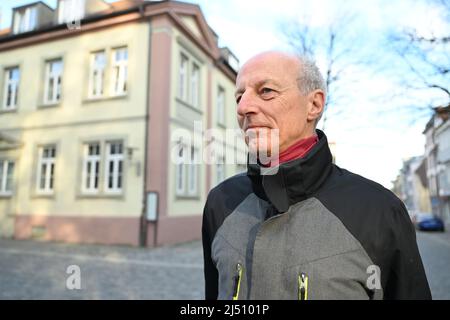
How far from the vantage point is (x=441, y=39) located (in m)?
4.62

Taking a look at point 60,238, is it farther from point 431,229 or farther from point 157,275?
point 431,229

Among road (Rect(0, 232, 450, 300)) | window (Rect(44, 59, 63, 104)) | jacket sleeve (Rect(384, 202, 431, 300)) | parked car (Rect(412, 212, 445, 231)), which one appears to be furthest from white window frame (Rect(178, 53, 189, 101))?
parked car (Rect(412, 212, 445, 231))

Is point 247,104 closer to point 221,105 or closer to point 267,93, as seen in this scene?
point 267,93

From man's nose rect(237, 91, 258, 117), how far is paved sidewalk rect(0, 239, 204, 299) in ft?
14.8

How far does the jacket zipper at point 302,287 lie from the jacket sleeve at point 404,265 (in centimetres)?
29

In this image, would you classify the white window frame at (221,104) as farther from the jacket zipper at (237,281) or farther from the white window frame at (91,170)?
the jacket zipper at (237,281)

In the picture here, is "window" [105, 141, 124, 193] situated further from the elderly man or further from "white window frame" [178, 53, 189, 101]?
the elderly man

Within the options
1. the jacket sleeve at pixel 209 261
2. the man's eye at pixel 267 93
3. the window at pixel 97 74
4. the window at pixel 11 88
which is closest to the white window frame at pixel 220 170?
the window at pixel 97 74

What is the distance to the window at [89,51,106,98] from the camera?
12.4m

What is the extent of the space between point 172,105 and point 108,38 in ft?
10.9

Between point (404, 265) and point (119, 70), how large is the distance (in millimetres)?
12335

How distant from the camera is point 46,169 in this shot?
12.8m

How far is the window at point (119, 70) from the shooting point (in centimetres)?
1210

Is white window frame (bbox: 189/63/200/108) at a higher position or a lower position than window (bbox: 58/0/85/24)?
lower
